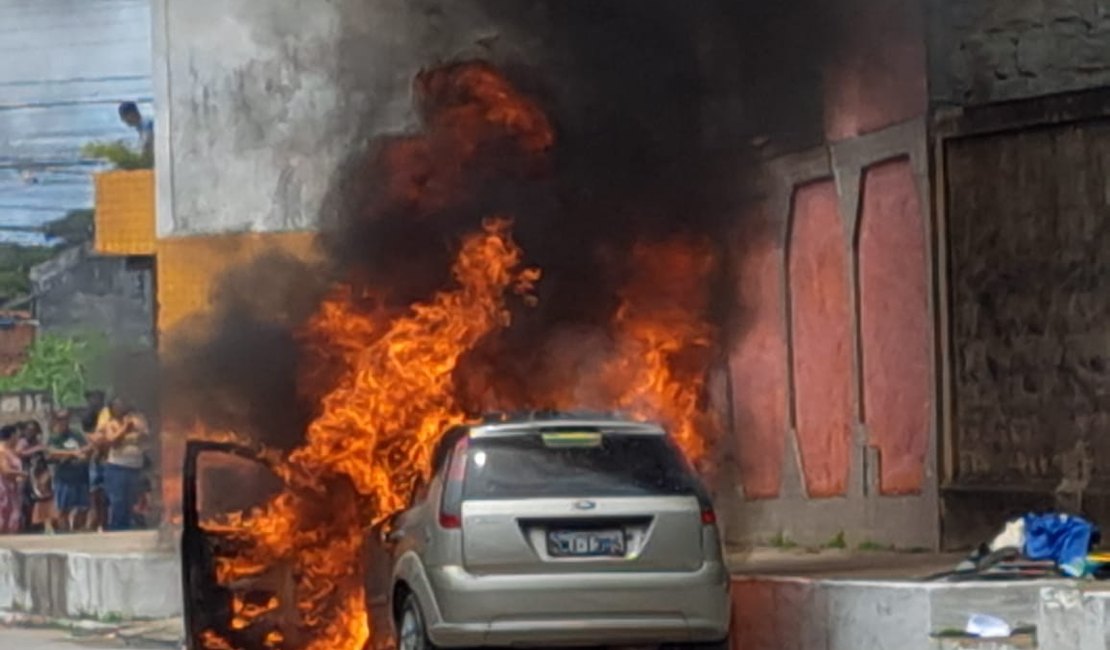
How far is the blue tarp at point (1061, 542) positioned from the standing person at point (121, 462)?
1724 centimetres

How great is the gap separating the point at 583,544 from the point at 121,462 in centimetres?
1862

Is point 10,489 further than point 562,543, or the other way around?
point 10,489

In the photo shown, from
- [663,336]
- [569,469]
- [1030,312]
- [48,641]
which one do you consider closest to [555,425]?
[569,469]

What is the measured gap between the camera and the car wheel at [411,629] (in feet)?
43.6

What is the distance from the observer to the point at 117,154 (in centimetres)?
3881

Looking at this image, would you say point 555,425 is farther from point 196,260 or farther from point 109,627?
point 196,260

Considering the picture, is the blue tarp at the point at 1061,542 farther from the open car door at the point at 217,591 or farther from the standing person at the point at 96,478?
the standing person at the point at 96,478

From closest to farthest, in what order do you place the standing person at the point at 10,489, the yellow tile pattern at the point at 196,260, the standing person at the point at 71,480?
the yellow tile pattern at the point at 196,260, the standing person at the point at 71,480, the standing person at the point at 10,489

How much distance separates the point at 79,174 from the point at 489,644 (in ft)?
91.5

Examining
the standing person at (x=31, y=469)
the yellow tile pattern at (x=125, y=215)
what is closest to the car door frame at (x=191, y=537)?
the yellow tile pattern at (x=125, y=215)

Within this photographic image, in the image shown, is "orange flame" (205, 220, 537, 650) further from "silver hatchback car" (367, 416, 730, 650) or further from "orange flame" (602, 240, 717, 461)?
"silver hatchback car" (367, 416, 730, 650)

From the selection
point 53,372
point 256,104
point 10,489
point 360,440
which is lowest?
point 10,489

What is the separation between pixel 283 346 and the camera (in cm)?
2033

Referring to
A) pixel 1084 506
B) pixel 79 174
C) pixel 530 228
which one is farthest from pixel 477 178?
pixel 79 174
